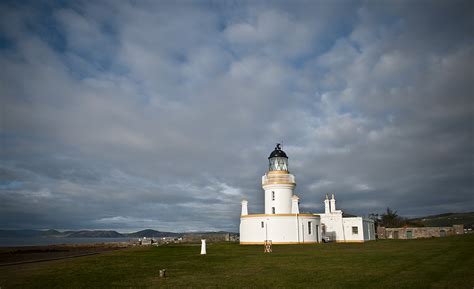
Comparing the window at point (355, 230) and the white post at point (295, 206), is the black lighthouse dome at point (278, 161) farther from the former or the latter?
the window at point (355, 230)

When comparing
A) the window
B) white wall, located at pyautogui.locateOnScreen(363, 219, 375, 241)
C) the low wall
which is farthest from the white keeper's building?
the low wall

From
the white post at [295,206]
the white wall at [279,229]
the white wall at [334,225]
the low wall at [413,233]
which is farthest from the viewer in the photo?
the low wall at [413,233]

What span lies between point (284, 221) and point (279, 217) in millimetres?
639

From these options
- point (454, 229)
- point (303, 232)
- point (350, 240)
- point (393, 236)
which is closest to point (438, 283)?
point (303, 232)

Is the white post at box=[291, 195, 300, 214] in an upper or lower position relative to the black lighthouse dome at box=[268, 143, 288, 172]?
lower

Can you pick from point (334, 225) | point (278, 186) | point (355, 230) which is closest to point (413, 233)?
point (355, 230)

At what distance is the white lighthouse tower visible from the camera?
3575 cm

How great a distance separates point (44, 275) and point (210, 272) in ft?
20.6

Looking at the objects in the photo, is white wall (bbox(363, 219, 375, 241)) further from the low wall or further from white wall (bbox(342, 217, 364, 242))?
the low wall

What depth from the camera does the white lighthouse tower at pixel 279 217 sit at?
35750 millimetres

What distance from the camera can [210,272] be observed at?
1416 centimetres

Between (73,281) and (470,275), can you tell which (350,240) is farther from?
(73,281)

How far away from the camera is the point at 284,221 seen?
35.9 meters

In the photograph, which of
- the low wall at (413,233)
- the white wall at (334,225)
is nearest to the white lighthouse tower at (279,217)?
the white wall at (334,225)
